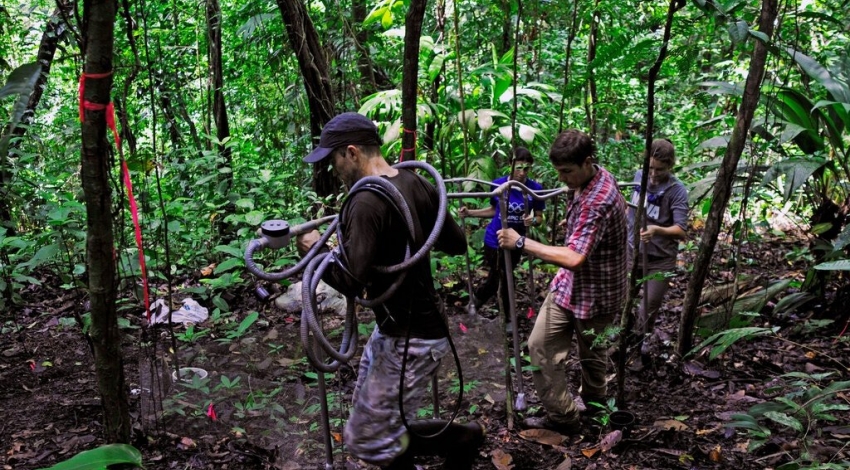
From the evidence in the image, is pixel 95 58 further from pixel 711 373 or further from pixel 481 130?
pixel 481 130

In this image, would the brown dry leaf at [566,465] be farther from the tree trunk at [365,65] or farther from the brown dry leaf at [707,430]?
the tree trunk at [365,65]

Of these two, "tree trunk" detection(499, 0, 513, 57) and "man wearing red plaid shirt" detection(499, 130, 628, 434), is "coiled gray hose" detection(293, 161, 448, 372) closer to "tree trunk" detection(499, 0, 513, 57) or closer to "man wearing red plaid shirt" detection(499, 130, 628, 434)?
"man wearing red plaid shirt" detection(499, 130, 628, 434)

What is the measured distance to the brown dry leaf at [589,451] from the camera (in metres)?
3.55

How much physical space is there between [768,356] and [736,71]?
525cm

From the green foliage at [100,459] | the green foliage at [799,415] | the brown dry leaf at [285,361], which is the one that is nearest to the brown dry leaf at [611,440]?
the green foliage at [799,415]

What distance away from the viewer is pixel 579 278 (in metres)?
3.77

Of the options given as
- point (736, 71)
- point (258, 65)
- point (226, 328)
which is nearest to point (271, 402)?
point (226, 328)

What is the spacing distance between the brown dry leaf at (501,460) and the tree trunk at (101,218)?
183 cm

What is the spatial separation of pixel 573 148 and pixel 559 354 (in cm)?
120

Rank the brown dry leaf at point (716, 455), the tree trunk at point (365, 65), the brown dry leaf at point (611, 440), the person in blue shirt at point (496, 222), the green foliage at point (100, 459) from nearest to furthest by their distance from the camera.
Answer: the green foliage at point (100, 459)
the brown dry leaf at point (716, 455)
the brown dry leaf at point (611, 440)
the person in blue shirt at point (496, 222)
the tree trunk at point (365, 65)

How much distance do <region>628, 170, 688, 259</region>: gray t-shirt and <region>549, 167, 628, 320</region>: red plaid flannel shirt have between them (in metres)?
1.31

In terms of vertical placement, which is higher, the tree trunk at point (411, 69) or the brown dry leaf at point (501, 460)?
the tree trunk at point (411, 69)

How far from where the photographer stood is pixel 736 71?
8.74 metres

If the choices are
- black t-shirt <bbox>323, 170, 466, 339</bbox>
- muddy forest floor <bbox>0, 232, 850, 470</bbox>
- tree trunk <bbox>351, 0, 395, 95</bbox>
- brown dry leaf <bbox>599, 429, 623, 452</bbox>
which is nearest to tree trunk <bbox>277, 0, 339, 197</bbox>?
tree trunk <bbox>351, 0, 395, 95</bbox>
